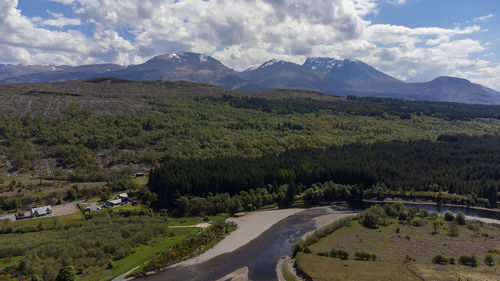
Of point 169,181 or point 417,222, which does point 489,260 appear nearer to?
point 417,222

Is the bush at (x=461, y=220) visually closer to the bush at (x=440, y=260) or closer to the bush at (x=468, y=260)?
the bush at (x=468, y=260)

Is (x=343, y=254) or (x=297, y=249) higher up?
(x=343, y=254)

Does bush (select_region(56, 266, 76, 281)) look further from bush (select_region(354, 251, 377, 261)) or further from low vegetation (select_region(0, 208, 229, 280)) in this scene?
bush (select_region(354, 251, 377, 261))

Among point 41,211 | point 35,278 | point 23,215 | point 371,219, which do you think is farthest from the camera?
point 371,219

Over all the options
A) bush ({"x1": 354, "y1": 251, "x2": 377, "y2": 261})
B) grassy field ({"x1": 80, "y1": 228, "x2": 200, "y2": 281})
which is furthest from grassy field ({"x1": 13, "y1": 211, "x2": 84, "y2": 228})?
bush ({"x1": 354, "y1": 251, "x2": 377, "y2": 261})

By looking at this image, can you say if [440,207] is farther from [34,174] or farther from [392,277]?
[34,174]

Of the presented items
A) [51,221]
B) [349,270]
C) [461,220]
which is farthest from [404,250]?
[51,221]

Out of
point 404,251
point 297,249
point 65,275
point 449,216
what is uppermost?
point 449,216
